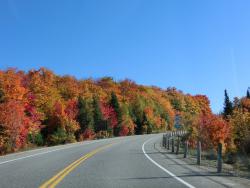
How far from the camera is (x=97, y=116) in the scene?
86.4 meters

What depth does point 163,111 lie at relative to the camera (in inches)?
5359

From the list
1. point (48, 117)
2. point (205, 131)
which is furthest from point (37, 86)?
point (205, 131)

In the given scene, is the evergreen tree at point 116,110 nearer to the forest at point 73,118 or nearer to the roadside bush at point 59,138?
the forest at point 73,118

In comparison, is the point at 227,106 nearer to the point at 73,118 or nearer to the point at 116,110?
the point at 116,110

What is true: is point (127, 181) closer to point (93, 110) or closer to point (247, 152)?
point (247, 152)

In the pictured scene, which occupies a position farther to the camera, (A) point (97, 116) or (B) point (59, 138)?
(A) point (97, 116)

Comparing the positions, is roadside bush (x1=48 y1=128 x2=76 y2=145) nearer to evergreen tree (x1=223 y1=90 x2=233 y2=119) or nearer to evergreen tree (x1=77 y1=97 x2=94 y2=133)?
evergreen tree (x1=77 y1=97 x2=94 y2=133)

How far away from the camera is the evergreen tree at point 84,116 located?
7988 cm

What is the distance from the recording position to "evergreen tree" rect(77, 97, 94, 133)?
79875 millimetres

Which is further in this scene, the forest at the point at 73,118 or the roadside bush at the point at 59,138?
the roadside bush at the point at 59,138

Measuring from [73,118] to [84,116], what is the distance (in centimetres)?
532

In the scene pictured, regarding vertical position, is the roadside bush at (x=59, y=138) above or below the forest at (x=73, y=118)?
below

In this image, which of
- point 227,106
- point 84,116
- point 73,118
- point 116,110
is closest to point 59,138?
point 73,118

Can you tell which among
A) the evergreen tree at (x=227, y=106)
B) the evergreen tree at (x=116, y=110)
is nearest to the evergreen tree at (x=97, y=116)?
the evergreen tree at (x=116, y=110)
